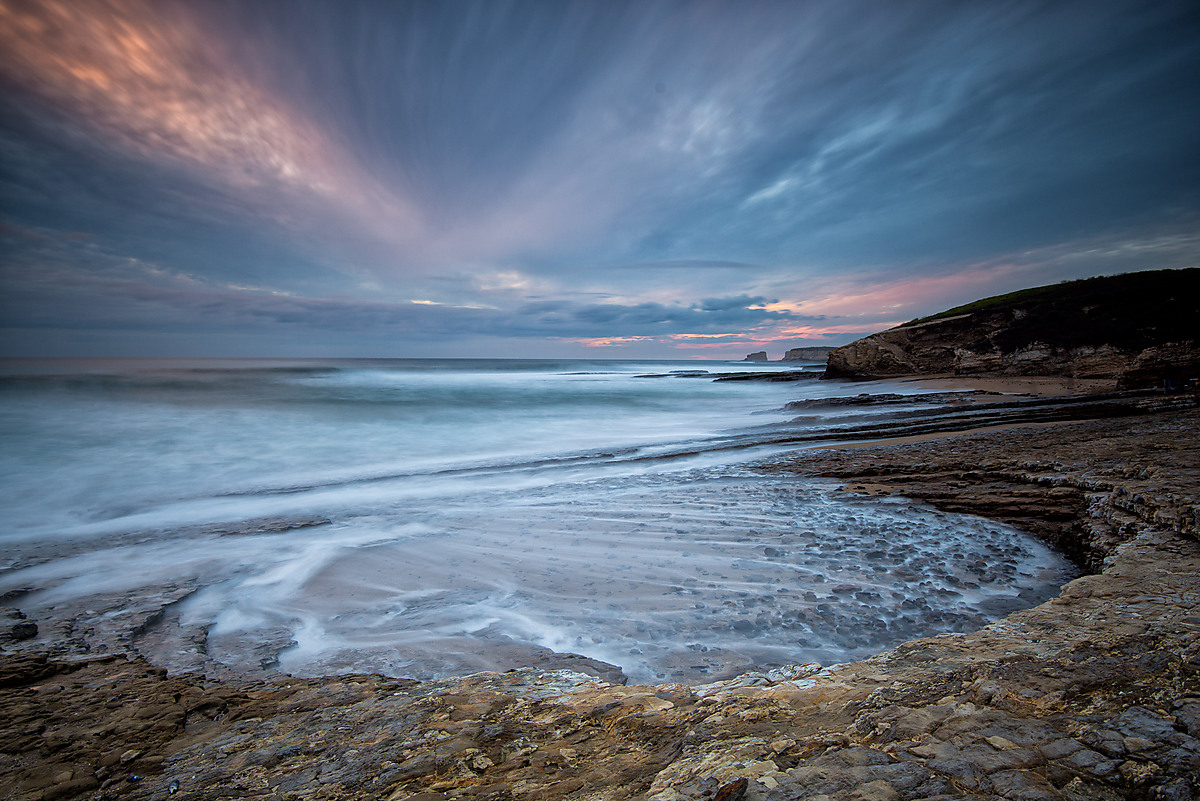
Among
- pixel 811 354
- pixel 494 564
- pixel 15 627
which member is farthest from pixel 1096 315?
pixel 811 354

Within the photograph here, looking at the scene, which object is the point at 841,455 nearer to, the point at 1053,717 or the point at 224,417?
the point at 1053,717

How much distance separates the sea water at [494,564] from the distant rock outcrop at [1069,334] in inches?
614

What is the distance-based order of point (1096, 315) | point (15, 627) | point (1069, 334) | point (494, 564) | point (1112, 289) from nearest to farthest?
point (15, 627), point (494, 564), point (1069, 334), point (1096, 315), point (1112, 289)

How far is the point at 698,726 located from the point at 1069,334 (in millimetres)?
29746

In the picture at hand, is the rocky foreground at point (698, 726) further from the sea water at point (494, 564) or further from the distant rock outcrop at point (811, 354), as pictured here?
the distant rock outcrop at point (811, 354)

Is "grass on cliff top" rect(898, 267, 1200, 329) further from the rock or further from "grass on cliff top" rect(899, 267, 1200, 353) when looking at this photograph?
the rock

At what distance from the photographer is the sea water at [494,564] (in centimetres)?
315

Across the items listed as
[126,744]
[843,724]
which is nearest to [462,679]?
[126,744]

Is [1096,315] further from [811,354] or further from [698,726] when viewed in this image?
[811,354]

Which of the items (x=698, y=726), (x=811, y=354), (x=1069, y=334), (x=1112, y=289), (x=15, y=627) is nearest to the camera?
(x=698, y=726)

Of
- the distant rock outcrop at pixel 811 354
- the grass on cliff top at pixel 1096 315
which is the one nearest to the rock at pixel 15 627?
the grass on cliff top at pixel 1096 315

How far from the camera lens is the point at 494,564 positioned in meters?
4.68

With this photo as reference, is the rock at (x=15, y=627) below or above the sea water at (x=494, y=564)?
above


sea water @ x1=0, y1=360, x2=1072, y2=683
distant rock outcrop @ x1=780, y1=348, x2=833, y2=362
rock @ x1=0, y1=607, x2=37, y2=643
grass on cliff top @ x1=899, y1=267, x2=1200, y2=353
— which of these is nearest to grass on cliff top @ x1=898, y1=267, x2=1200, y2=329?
grass on cliff top @ x1=899, y1=267, x2=1200, y2=353
